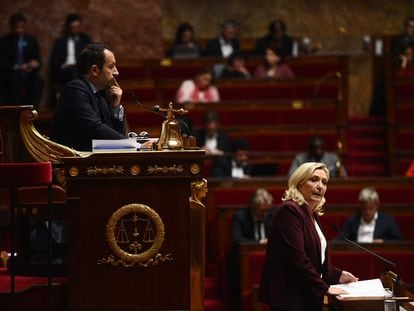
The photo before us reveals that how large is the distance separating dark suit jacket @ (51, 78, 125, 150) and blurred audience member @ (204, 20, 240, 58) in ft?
25.5

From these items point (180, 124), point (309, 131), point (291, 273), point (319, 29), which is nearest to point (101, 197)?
point (180, 124)

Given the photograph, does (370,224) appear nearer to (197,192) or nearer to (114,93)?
(114,93)

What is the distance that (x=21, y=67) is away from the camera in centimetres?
1076

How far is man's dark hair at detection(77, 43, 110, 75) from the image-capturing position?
4684 mm

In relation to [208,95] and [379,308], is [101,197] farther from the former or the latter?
[208,95]

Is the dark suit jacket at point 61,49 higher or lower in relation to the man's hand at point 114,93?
higher

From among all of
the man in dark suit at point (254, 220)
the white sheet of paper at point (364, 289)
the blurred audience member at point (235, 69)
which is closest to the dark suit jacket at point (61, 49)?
the blurred audience member at point (235, 69)

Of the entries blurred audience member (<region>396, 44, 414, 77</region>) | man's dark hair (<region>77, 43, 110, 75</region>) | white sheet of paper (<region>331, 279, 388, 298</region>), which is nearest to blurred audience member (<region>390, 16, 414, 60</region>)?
blurred audience member (<region>396, 44, 414, 77</region>)

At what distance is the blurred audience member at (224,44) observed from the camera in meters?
12.5

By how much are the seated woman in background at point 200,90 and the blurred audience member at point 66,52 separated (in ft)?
A: 3.60

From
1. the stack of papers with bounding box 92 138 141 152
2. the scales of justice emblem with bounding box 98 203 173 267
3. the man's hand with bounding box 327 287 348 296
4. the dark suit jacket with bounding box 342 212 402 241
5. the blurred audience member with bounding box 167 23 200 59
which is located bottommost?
the man's hand with bounding box 327 287 348 296

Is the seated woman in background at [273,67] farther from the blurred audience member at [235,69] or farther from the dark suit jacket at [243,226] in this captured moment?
the dark suit jacket at [243,226]

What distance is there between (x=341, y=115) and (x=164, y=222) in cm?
628

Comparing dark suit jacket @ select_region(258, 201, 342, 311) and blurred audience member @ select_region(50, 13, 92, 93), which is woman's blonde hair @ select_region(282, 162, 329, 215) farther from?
blurred audience member @ select_region(50, 13, 92, 93)
